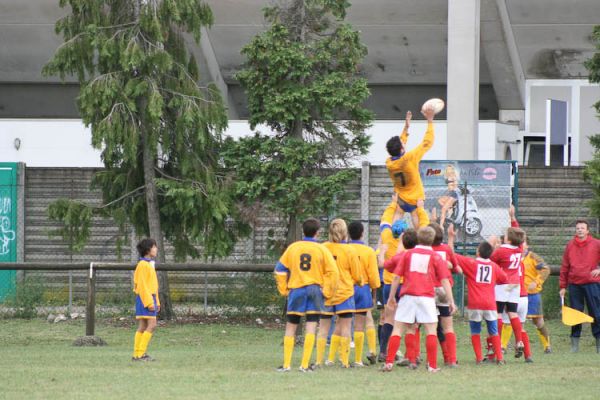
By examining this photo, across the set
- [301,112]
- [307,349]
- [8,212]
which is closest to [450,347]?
[307,349]

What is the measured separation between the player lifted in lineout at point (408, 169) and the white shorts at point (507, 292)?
1.57 meters

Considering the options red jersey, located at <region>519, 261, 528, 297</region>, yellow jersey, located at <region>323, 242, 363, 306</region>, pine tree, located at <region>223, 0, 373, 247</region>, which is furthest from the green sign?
red jersey, located at <region>519, 261, 528, 297</region>

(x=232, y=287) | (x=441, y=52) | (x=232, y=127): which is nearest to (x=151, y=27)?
(x=232, y=287)

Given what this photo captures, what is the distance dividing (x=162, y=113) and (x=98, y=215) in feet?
8.55

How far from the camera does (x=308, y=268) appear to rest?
43.1ft

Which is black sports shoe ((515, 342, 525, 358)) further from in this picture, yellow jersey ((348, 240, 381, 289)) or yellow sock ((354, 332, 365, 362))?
yellow jersey ((348, 240, 381, 289))

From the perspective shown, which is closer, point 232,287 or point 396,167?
point 396,167

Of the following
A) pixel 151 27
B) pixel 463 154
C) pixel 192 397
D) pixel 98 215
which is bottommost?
pixel 192 397

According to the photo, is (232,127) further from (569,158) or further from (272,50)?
(569,158)

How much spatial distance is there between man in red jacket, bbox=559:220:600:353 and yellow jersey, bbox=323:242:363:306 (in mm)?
4551

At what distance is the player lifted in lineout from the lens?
14.1 metres

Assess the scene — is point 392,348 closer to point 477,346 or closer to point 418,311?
point 418,311

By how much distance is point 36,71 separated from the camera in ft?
115

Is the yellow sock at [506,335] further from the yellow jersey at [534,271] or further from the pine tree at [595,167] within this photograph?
the pine tree at [595,167]
